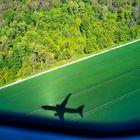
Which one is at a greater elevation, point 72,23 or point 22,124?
point 22,124

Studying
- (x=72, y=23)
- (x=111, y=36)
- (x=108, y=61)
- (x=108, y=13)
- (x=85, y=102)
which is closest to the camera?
(x=85, y=102)

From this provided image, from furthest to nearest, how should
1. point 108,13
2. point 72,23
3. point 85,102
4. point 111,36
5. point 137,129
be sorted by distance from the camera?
1. point 72,23
2. point 111,36
3. point 108,13
4. point 85,102
5. point 137,129

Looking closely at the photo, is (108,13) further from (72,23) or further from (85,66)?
(72,23)

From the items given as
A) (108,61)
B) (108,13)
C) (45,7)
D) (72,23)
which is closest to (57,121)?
(108,61)

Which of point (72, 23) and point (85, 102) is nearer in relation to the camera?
point (85, 102)

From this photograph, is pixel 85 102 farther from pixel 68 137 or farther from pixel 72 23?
pixel 72 23

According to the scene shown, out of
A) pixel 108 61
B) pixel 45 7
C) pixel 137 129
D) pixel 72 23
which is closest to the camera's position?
pixel 137 129

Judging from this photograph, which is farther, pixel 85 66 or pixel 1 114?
pixel 85 66

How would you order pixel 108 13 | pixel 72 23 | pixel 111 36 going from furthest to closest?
1. pixel 72 23
2. pixel 111 36
3. pixel 108 13

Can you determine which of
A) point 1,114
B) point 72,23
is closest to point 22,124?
point 1,114
